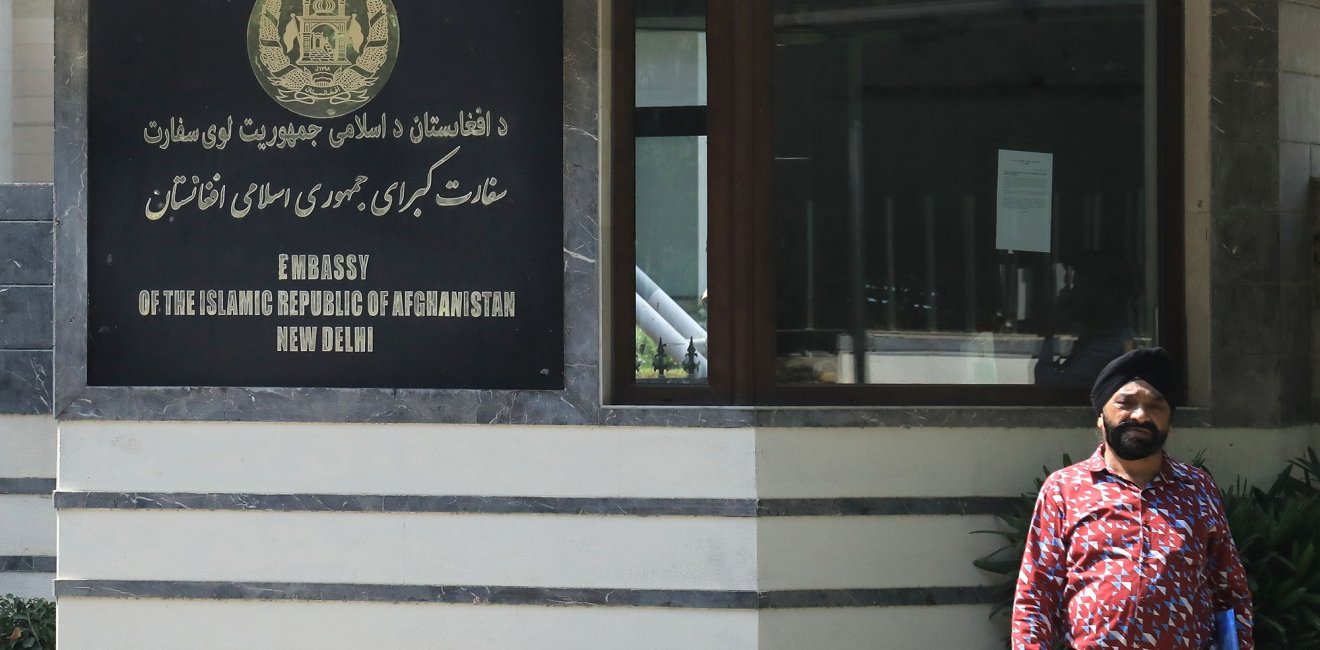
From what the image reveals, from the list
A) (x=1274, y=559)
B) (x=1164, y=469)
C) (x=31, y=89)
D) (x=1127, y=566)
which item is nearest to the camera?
(x=1127, y=566)

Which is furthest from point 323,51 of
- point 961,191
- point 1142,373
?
point 1142,373

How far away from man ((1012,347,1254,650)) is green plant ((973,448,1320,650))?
80 cm

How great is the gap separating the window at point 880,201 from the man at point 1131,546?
151 cm

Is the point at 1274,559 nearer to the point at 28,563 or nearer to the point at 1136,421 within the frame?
the point at 1136,421

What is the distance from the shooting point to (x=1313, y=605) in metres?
4.88

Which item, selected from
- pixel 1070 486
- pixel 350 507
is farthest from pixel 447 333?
pixel 1070 486

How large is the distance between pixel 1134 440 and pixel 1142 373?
225mm

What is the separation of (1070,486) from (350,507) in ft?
9.35

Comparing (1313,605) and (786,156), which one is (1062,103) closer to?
(786,156)

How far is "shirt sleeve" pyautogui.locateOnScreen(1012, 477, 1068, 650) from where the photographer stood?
4129mm

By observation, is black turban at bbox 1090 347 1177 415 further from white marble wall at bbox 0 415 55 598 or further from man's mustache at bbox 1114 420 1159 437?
white marble wall at bbox 0 415 55 598

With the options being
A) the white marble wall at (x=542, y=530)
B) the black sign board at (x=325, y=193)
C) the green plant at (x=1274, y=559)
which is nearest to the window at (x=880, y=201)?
the white marble wall at (x=542, y=530)

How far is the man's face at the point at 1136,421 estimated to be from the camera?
13.4ft

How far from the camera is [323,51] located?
5.79 m
